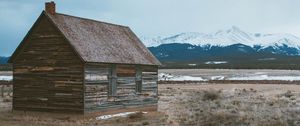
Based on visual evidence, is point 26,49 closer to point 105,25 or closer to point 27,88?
point 27,88

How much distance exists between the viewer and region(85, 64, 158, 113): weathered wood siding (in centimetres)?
2298

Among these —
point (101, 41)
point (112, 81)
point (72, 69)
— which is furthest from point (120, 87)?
point (72, 69)

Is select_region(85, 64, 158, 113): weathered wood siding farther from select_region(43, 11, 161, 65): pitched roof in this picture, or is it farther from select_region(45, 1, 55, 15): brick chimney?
select_region(45, 1, 55, 15): brick chimney

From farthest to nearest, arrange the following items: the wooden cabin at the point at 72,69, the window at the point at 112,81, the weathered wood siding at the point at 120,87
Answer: the window at the point at 112,81
the weathered wood siding at the point at 120,87
the wooden cabin at the point at 72,69

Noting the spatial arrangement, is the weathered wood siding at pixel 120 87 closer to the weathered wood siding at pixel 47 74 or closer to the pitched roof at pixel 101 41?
the pitched roof at pixel 101 41

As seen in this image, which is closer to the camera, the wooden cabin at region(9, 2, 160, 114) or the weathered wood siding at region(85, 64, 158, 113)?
the wooden cabin at region(9, 2, 160, 114)

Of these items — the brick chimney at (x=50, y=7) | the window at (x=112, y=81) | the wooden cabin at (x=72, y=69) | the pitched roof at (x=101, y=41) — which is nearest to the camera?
the wooden cabin at (x=72, y=69)

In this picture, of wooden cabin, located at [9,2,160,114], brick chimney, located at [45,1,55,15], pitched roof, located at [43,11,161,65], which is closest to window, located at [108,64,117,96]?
wooden cabin, located at [9,2,160,114]

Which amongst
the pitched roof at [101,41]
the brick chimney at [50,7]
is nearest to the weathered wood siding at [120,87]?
the pitched roof at [101,41]

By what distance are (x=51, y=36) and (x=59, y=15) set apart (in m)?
1.20

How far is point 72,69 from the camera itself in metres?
22.9

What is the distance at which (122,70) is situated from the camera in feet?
82.3

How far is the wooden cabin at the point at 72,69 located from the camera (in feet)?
74.9

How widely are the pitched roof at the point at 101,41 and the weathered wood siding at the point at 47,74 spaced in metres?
0.46
